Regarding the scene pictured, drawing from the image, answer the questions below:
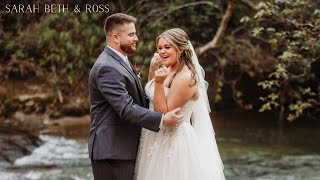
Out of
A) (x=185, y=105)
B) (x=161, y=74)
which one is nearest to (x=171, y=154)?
(x=185, y=105)

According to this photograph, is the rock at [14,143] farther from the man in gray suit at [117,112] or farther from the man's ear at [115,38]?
the man's ear at [115,38]

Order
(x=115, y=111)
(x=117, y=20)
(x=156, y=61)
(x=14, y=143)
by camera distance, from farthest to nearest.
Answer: (x=14, y=143) → (x=156, y=61) → (x=117, y=20) → (x=115, y=111)

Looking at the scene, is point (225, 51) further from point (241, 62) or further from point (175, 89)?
point (175, 89)

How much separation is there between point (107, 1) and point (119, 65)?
6363 millimetres

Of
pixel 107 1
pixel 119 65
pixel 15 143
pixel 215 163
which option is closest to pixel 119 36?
pixel 119 65

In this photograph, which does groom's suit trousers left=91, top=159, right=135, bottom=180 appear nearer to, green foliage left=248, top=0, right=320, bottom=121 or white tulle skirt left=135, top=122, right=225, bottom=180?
white tulle skirt left=135, top=122, right=225, bottom=180

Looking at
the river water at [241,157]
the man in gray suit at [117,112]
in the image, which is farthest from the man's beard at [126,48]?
the river water at [241,157]

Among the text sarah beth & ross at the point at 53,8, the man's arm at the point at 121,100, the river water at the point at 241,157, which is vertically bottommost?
the river water at the point at 241,157

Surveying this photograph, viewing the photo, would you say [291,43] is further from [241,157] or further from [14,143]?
[14,143]

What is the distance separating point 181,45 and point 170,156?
0.82 metres

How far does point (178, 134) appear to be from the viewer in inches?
157

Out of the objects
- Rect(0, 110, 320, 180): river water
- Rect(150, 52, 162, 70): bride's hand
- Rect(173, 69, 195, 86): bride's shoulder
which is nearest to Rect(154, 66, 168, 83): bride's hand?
Rect(173, 69, 195, 86): bride's shoulder

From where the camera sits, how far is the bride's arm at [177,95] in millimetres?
3758

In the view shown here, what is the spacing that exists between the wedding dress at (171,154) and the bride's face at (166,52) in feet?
0.80
